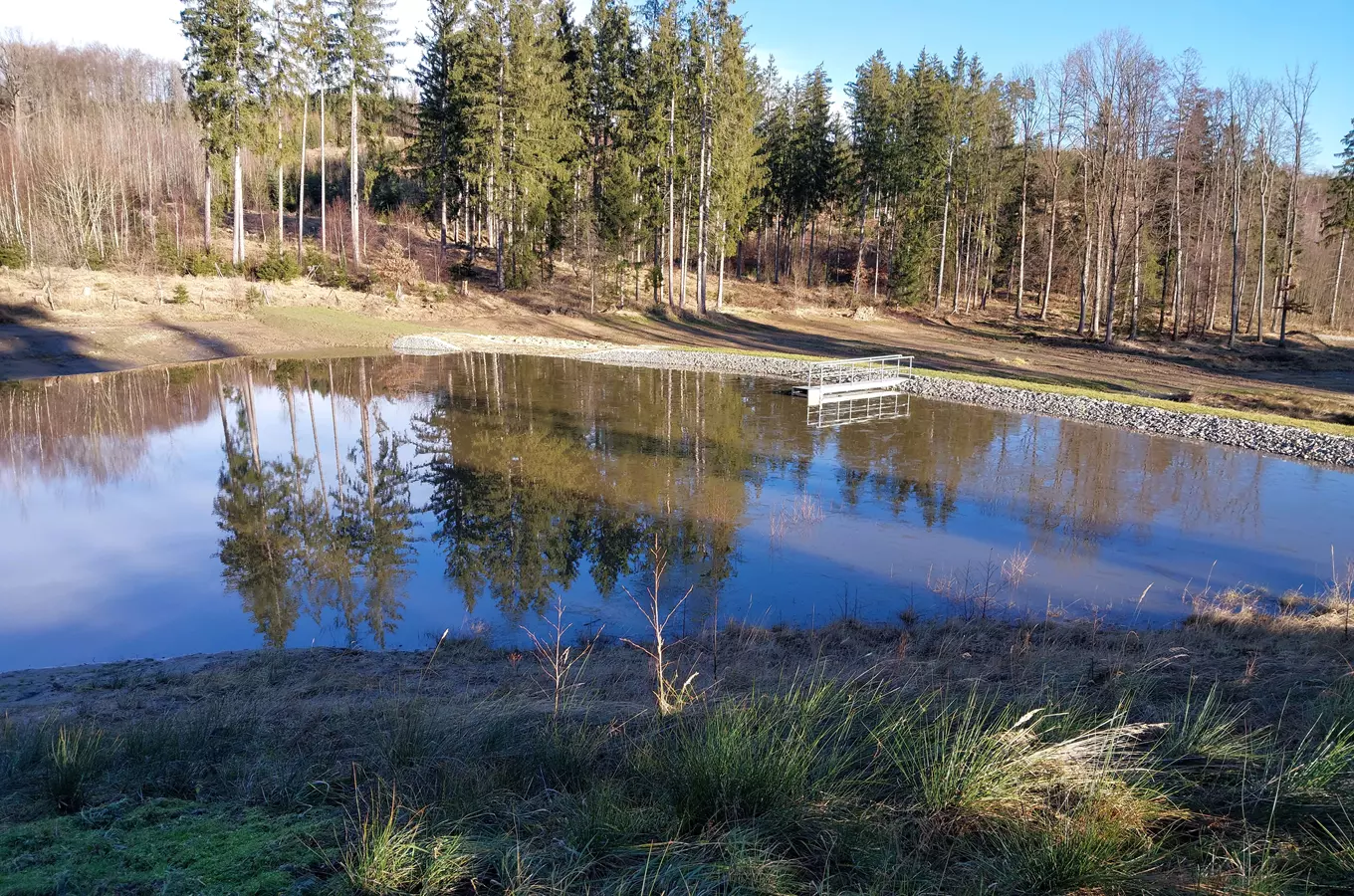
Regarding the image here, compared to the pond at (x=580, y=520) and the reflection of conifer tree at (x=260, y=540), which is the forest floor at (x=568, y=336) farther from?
the reflection of conifer tree at (x=260, y=540)

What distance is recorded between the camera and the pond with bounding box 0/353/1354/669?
31.5 feet

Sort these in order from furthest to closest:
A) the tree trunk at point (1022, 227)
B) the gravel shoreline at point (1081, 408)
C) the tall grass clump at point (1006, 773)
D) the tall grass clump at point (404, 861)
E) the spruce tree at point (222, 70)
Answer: the tree trunk at point (1022, 227) < the spruce tree at point (222, 70) < the gravel shoreline at point (1081, 408) < the tall grass clump at point (1006, 773) < the tall grass clump at point (404, 861)

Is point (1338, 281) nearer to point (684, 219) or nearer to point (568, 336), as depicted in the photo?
point (684, 219)

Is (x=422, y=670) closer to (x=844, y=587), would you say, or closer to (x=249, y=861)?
(x=249, y=861)

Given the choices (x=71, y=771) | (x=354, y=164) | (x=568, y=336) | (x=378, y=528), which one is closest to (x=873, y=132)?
(x=568, y=336)

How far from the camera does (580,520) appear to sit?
41.5ft

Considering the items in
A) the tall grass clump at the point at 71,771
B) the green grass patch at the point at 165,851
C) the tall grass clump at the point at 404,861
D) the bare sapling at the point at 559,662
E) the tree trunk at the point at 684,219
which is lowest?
the bare sapling at the point at 559,662

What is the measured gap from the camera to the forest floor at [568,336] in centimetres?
2711

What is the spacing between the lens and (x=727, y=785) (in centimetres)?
370

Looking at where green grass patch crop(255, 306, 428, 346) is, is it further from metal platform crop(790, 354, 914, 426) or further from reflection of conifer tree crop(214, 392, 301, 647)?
reflection of conifer tree crop(214, 392, 301, 647)

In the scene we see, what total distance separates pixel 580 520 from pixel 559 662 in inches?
234

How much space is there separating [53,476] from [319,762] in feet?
44.7

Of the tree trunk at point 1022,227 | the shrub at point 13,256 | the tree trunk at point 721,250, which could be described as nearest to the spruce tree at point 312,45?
the shrub at point 13,256

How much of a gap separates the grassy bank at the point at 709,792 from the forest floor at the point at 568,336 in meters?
22.1
